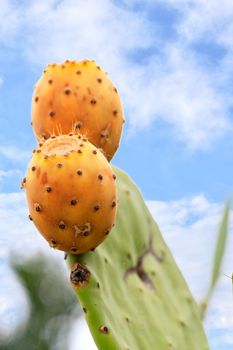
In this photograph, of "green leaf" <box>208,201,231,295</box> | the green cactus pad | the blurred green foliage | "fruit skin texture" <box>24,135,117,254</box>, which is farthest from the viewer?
the blurred green foliage

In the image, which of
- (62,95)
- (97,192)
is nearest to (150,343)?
(97,192)

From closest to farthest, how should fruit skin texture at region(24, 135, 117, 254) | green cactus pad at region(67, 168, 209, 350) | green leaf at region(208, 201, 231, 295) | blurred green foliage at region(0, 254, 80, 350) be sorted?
fruit skin texture at region(24, 135, 117, 254) < green cactus pad at region(67, 168, 209, 350) < green leaf at region(208, 201, 231, 295) < blurred green foliage at region(0, 254, 80, 350)

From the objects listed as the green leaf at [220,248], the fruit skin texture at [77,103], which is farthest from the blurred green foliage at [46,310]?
the fruit skin texture at [77,103]

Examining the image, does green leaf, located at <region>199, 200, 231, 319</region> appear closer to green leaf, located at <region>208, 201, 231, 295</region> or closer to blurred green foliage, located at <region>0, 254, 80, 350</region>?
green leaf, located at <region>208, 201, 231, 295</region>

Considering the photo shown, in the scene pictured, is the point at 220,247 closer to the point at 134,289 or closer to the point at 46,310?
the point at 134,289

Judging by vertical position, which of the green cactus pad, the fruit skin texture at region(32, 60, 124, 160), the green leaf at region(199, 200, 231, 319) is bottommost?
the green cactus pad

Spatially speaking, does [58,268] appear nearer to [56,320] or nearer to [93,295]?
[56,320]

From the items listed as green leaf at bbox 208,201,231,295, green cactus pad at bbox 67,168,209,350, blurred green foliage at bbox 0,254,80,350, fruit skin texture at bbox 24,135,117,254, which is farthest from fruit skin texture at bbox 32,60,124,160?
blurred green foliage at bbox 0,254,80,350
